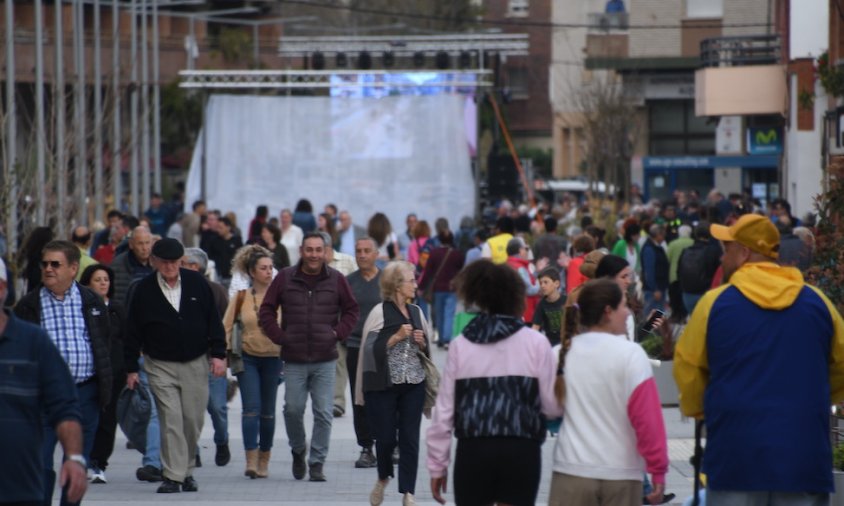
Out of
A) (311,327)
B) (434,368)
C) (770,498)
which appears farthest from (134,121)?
(770,498)

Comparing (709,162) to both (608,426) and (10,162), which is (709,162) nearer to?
(10,162)

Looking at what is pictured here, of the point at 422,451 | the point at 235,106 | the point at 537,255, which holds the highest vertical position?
the point at 235,106

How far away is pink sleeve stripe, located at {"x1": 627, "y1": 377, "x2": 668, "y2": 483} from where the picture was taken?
6.32m

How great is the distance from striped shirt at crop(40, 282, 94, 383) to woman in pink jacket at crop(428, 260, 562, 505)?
10.5 feet

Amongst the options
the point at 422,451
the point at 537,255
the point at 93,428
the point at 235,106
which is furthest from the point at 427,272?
the point at 235,106

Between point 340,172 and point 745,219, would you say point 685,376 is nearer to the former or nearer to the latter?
point 745,219

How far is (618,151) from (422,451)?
38212 mm

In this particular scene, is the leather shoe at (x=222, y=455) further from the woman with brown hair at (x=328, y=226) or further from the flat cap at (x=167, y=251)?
the woman with brown hair at (x=328, y=226)

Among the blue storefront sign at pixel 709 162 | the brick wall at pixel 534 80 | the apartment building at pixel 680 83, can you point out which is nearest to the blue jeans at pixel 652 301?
the apartment building at pixel 680 83

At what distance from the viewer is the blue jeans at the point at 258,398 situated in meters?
11.8

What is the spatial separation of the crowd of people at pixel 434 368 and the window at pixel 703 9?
125ft

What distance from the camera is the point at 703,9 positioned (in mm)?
54562

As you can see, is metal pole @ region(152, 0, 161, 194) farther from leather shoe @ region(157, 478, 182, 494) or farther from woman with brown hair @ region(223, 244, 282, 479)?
leather shoe @ region(157, 478, 182, 494)

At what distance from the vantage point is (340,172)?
114 feet
